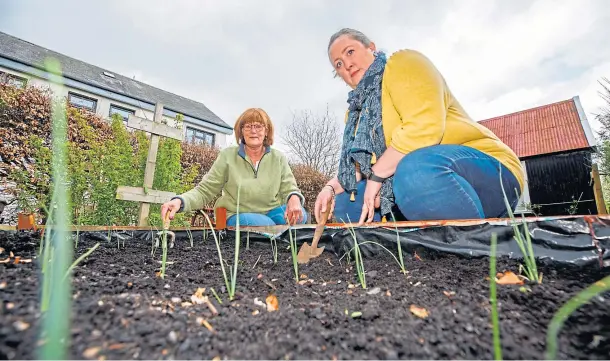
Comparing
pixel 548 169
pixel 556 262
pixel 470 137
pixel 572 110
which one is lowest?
pixel 556 262

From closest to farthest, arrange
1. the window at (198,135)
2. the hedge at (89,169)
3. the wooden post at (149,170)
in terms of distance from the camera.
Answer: the wooden post at (149,170) < the hedge at (89,169) < the window at (198,135)

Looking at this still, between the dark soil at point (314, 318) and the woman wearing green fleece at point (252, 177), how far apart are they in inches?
56.9

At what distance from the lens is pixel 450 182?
1283 millimetres

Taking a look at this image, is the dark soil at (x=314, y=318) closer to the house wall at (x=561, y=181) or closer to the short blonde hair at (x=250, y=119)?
the short blonde hair at (x=250, y=119)

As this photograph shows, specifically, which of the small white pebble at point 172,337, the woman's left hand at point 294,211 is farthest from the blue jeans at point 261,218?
the small white pebble at point 172,337

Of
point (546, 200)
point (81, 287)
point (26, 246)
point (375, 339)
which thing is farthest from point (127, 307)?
point (546, 200)

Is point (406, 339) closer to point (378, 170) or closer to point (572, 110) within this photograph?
point (378, 170)

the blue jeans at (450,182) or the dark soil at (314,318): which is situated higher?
the blue jeans at (450,182)

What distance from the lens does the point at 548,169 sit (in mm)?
9750

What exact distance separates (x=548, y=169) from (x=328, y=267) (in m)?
11.6

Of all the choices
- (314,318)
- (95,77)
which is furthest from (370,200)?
(95,77)

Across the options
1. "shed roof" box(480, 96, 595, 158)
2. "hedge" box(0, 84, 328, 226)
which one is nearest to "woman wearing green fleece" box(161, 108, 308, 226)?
"hedge" box(0, 84, 328, 226)

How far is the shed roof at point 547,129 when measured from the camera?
9617mm

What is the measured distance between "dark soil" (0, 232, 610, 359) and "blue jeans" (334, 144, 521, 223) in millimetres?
446
